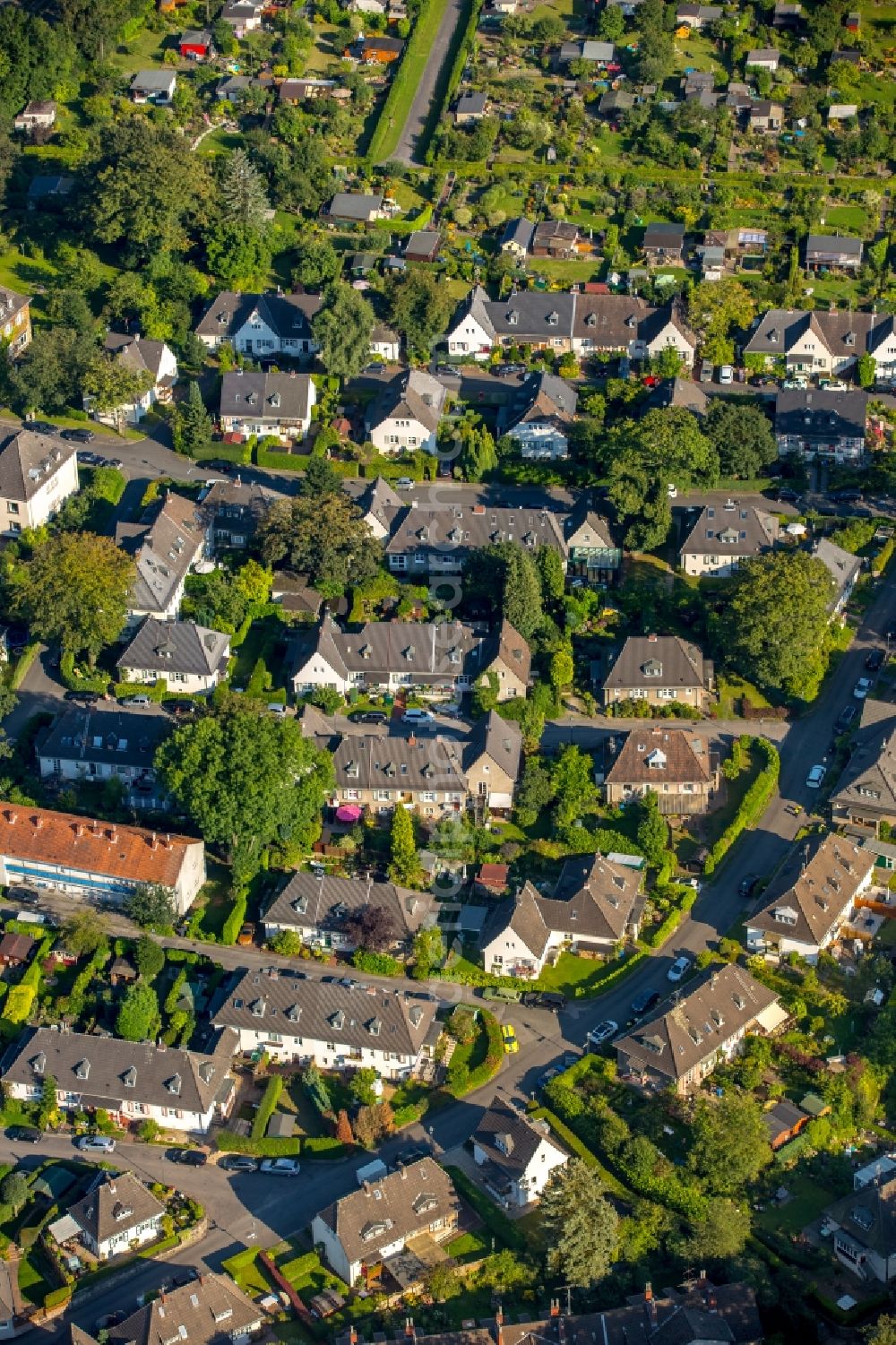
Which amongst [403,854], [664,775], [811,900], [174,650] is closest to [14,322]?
[174,650]

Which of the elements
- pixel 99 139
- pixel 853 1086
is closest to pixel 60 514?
pixel 99 139

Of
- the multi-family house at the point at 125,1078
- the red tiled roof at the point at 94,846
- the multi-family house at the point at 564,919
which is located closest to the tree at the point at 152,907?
the red tiled roof at the point at 94,846

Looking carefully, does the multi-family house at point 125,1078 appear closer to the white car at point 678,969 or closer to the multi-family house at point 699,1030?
the multi-family house at point 699,1030

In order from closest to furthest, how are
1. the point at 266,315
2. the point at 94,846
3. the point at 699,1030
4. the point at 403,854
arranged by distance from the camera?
1. the point at 699,1030
2. the point at 94,846
3. the point at 403,854
4. the point at 266,315

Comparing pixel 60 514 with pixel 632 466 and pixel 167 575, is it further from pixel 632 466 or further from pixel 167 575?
pixel 632 466

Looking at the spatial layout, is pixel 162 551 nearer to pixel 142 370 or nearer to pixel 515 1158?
pixel 142 370

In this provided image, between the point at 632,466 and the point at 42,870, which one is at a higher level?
the point at 632,466

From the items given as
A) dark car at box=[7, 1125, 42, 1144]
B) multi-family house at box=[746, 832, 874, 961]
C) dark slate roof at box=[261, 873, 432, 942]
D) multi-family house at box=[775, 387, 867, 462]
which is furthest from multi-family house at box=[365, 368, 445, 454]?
dark car at box=[7, 1125, 42, 1144]
